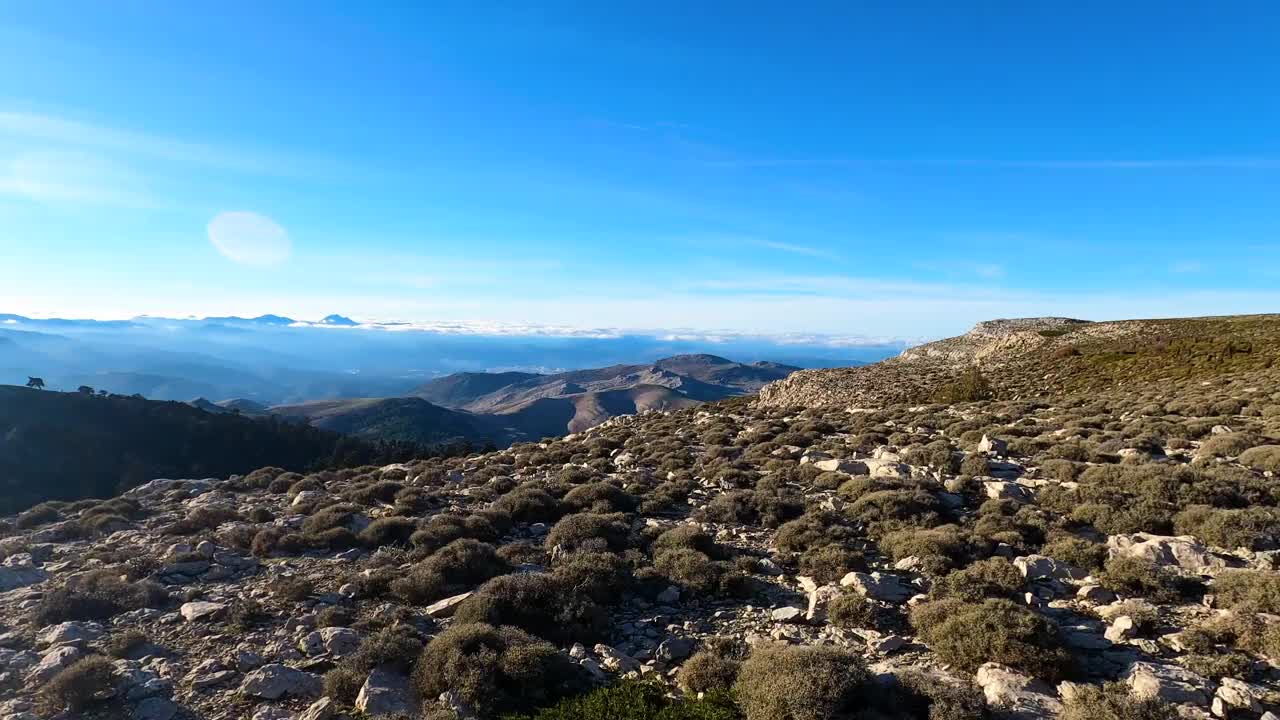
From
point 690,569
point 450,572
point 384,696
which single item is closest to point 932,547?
point 690,569

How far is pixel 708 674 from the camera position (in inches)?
336

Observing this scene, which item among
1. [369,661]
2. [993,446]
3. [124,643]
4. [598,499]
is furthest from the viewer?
[993,446]

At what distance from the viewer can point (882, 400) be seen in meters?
46.4

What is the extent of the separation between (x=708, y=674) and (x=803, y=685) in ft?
5.28

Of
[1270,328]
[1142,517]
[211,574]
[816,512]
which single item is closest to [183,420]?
[211,574]

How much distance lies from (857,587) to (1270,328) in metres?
63.1

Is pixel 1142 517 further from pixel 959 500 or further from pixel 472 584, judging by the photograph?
pixel 472 584

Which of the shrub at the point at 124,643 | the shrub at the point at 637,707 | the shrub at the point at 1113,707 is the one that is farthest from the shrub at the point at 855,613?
the shrub at the point at 124,643

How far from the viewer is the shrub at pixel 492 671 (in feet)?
27.3

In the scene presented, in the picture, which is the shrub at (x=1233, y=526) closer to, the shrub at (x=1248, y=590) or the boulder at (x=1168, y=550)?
the boulder at (x=1168, y=550)

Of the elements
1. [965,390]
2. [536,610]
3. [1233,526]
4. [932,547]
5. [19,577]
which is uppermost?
[1233,526]

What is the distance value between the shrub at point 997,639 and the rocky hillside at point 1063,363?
123ft

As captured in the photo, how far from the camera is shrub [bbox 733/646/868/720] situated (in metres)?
7.31

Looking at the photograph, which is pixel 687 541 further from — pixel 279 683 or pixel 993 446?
pixel 993 446
